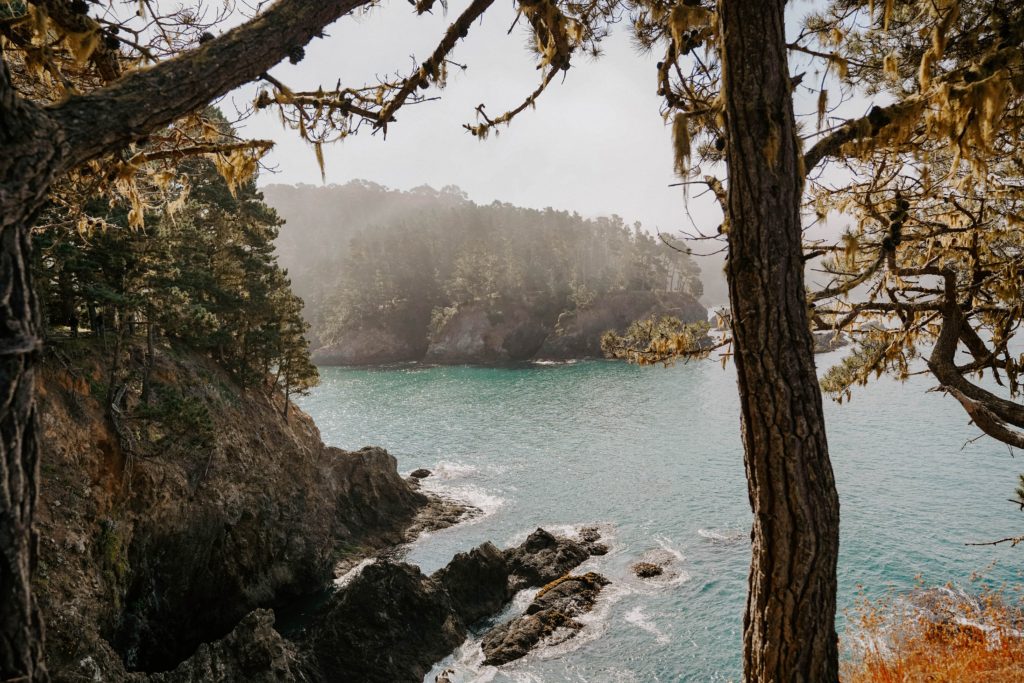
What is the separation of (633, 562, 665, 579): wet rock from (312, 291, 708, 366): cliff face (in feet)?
199

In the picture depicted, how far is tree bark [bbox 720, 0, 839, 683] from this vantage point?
10.2 ft

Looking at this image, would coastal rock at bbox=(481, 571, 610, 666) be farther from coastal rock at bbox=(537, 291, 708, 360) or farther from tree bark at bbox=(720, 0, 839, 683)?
coastal rock at bbox=(537, 291, 708, 360)

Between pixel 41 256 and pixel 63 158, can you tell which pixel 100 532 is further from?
pixel 63 158

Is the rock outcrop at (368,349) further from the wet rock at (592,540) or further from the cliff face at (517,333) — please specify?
the wet rock at (592,540)

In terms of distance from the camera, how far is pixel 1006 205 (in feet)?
19.5

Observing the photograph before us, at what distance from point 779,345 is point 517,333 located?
7993 centimetres

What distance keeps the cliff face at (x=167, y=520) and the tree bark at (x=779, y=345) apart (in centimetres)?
1100

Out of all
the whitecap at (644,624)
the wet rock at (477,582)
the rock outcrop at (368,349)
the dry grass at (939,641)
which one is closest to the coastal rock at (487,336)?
the rock outcrop at (368,349)

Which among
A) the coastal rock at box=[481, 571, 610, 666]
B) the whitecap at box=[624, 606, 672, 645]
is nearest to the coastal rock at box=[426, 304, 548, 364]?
the coastal rock at box=[481, 571, 610, 666]

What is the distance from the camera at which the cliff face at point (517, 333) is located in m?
80.6

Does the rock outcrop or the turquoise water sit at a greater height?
the rock outcrop

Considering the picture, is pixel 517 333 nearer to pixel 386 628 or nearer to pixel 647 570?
pixel 647 570

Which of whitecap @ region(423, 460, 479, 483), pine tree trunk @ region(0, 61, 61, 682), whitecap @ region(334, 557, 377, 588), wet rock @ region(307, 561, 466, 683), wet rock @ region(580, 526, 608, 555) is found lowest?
whitecap @ region(334, 557, 377, 588)

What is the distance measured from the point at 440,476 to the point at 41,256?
21.1 m
